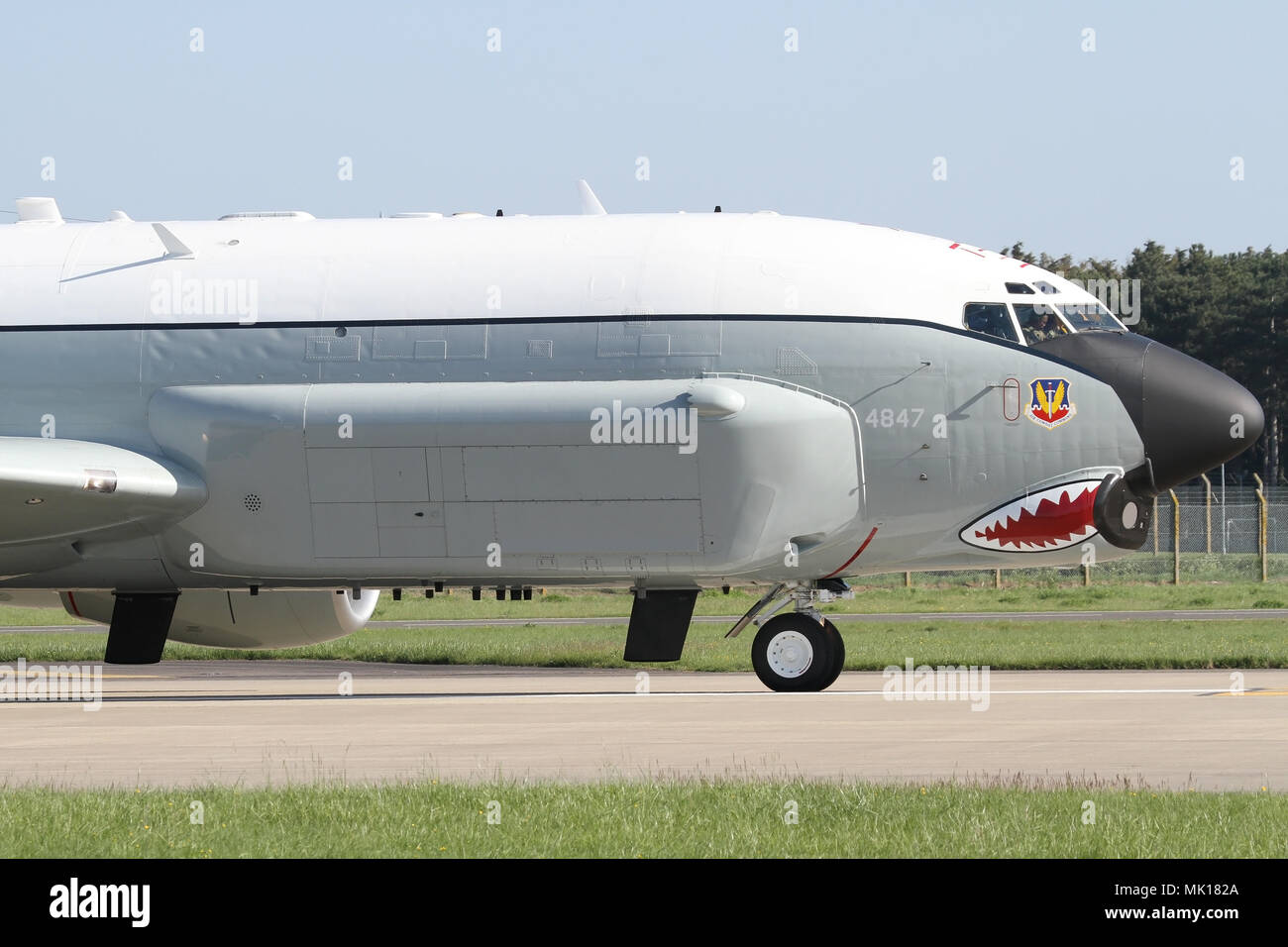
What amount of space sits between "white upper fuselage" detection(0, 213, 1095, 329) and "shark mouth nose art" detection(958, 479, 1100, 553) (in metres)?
2.17

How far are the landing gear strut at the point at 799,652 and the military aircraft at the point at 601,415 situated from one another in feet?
0.12

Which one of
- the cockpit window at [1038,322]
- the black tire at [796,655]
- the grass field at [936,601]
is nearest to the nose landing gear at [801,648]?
the black tire at [796,655]

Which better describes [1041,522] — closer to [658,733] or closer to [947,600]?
[658,733]

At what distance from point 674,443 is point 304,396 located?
4.20 m

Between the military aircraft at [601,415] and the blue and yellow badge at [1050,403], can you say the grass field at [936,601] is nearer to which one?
the military aircraft at [601,415]

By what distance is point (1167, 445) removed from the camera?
19.9 meters

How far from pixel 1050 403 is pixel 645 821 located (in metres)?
10.3

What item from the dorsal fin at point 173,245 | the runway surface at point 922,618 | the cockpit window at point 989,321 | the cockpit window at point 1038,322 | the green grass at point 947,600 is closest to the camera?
the cockpit window at point 989,321

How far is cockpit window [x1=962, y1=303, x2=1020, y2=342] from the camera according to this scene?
67.2 feet

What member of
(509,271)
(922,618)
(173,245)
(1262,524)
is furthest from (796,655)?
(1262,524)

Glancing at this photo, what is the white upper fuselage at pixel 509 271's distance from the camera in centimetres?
2034
